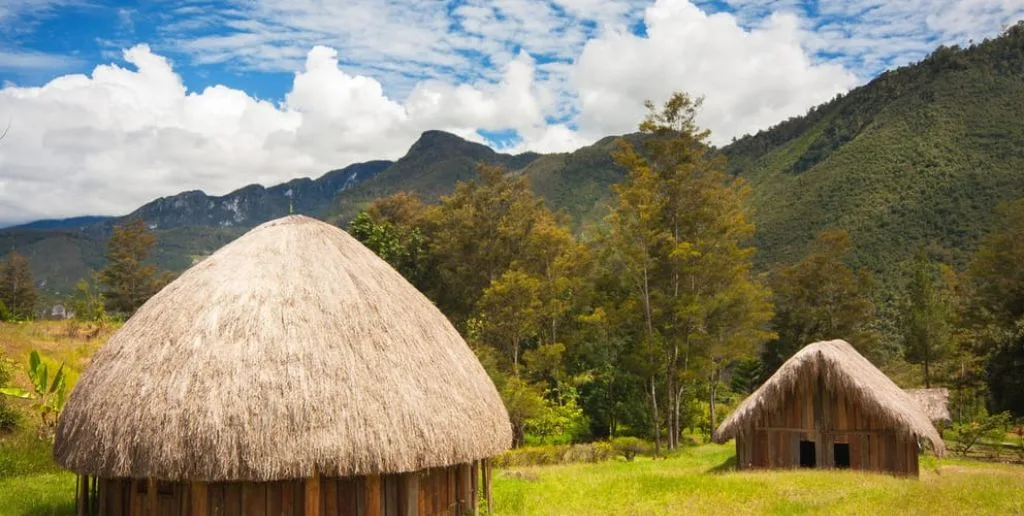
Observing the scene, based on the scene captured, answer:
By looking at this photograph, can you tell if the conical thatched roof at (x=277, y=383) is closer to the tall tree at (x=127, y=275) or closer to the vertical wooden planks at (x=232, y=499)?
the vertical wooden planks at (x=232, y=499)

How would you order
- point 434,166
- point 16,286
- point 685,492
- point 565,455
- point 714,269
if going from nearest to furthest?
point 685,492 < point 565,455 < point 714,269 < point 16,286 < point 434,166

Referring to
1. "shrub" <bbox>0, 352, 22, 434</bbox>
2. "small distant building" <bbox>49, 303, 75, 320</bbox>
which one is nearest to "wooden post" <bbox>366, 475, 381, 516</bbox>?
"shrub" <bbox>0, 352, 22, 434</bbox>

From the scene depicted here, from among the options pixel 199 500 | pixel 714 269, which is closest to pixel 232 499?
pixel 199 500

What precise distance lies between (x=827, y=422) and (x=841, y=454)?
2.27 meters

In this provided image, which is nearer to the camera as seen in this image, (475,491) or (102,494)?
(102,494)

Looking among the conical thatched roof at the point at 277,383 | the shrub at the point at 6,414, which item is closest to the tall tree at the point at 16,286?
the shrub at the point at 6,414

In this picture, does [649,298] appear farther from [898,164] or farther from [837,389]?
[898,164]

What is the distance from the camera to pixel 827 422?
20.0 metres

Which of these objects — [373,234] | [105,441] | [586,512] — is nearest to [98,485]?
[105,441]

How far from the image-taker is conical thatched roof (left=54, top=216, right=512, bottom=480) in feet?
30.7

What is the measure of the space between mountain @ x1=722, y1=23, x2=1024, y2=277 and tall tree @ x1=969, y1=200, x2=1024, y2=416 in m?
24.3

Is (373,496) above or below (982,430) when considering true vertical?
above

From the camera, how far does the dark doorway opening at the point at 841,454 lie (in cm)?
2078

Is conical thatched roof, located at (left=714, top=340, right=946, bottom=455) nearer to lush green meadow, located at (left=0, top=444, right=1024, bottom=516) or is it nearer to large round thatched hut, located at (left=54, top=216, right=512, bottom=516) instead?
lush green meadow, located at (left=0, top=444, right=1024, bottom=516)
